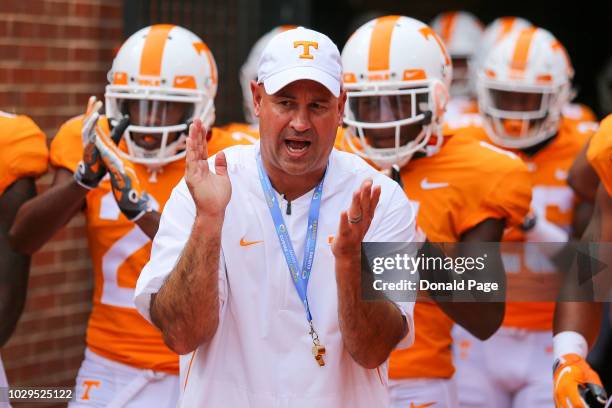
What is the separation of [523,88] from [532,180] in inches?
22.7

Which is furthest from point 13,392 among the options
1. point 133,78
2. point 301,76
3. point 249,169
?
point 301,76

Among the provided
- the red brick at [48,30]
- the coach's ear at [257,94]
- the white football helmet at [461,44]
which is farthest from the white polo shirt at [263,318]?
the white football helmet at [461,44]

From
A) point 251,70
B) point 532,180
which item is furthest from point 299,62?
point 251,70

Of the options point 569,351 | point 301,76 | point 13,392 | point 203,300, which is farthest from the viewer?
point 13,392

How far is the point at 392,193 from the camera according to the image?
3465mm

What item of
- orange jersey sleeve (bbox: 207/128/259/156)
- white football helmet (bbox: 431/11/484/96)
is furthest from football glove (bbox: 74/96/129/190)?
white football helmet (bbox: 431/11/484/96)

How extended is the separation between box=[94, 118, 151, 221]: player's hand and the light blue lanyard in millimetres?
853

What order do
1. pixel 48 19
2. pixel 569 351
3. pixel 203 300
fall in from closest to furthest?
pixel 203 300 → pixel 569 351 → pixel 48 19

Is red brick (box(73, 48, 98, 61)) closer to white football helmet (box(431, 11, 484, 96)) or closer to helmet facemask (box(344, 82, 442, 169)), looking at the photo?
helmet facemask (box(344, 82, 442, 169))

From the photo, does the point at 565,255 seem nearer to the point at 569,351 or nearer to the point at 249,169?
the point at 569,351

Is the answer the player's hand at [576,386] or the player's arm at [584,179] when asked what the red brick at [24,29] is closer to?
the player's arm at [584,179]

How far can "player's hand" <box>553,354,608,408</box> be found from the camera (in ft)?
12.5

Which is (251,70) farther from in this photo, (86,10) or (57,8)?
(57,8)

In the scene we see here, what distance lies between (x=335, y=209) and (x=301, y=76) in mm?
382
